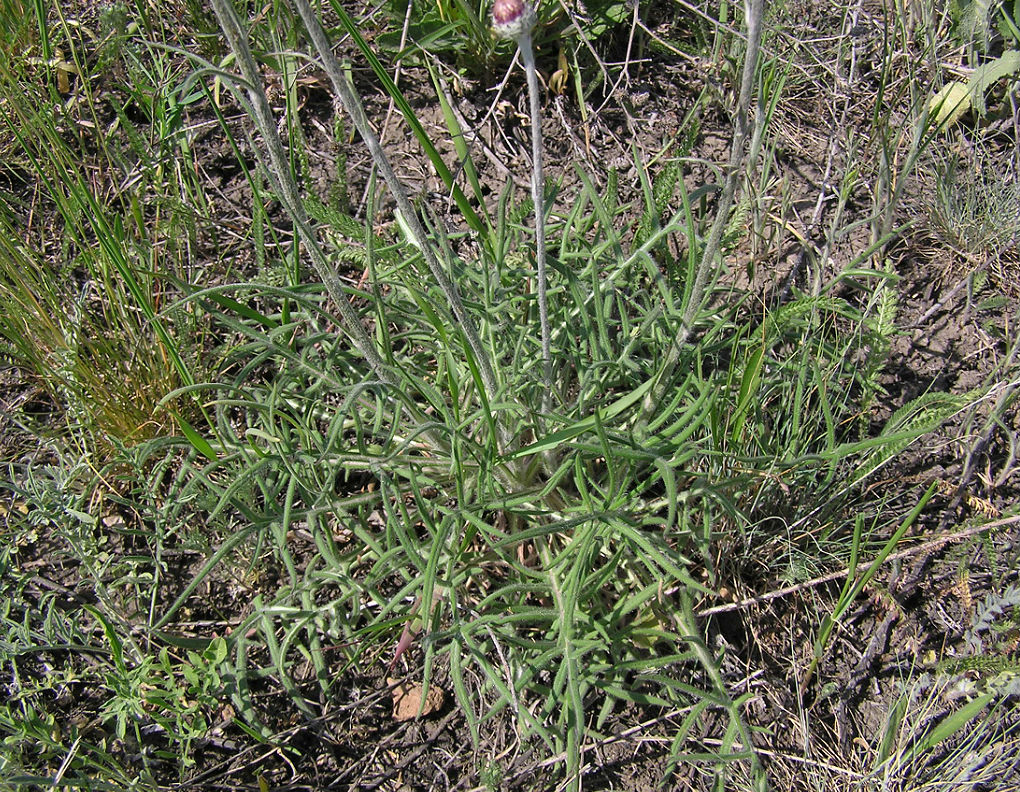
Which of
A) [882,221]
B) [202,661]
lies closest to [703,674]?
[202,661]

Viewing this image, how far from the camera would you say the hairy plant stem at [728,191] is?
0.99m

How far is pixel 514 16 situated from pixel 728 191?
0.45 m

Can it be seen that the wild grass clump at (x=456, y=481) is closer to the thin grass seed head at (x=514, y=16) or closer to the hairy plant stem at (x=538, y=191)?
the hairy plant stem at (x=538, y=191)

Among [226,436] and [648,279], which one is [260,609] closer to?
[226,436]

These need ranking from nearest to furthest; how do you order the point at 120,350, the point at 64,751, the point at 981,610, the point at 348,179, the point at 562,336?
the point at 981,610
the point at 64,751
the point at 562,336
the point at 120,350
the point at 348,179

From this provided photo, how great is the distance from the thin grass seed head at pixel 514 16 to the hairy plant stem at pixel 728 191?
0.27m

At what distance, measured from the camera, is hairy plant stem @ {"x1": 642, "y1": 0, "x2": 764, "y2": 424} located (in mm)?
987

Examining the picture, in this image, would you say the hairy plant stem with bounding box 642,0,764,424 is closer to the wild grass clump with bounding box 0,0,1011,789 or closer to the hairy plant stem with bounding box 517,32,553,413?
the wild grass clump with bounding box 0,0,1011,789

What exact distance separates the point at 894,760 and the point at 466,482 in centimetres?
108

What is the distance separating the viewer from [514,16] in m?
0.96

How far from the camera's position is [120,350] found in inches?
84.6

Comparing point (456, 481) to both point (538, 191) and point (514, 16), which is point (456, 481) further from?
point (514, 16)

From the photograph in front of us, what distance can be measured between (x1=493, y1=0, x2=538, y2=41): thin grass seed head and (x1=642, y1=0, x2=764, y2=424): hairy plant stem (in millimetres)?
269

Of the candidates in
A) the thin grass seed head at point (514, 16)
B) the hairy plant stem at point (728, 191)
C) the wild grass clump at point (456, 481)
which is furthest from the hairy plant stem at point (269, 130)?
the hairy plant stem at point (728, 191)
